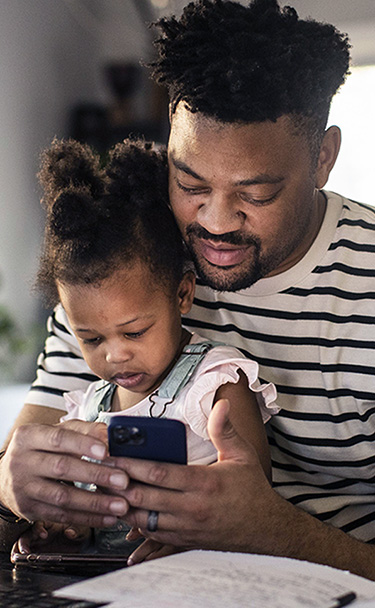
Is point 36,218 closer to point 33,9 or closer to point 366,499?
point 33,9

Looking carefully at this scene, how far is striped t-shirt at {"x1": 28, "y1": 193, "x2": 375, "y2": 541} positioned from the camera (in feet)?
4.32

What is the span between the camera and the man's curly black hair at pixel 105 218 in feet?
3.90

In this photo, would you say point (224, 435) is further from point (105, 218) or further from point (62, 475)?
point (105, 218)

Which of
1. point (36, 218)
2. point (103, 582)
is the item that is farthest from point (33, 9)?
point (103, 582)

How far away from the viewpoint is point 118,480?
2.92ft

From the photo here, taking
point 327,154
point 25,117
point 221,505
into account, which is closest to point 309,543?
point 221,505

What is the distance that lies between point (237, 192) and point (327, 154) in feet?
0.84

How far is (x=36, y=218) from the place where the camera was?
156 inches

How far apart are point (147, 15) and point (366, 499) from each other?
3.75 meters

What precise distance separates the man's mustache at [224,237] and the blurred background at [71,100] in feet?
7.01

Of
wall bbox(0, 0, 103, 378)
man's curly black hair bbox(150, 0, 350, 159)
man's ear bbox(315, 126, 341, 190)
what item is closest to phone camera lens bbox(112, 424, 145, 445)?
man's curly black hair bbox(150, 0, 350, 159)

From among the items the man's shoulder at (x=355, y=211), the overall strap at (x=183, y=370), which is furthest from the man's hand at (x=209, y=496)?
the man's shoulder at (x=355, y=211)

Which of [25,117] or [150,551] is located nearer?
[150,551]

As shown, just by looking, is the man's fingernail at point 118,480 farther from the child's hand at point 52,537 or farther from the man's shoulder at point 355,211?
the man's shoulder at point 355,211
